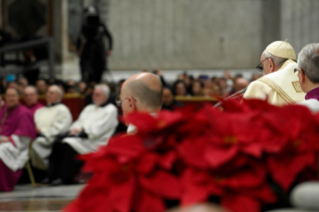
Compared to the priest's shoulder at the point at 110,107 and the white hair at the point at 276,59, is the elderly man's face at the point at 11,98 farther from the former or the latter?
the white hair at the point at 276,59

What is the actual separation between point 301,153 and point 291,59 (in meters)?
2.74

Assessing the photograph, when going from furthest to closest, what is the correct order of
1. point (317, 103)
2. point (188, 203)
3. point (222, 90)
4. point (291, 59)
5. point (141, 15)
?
point (141, 15) < point (222, 90) < point (291, 59) < point (317, 103) < point (188, 203)

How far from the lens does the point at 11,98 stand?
8.23m

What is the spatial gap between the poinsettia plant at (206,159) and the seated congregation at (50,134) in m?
6.45

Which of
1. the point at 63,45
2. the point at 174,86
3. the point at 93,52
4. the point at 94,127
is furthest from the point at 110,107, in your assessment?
the point at 63,45

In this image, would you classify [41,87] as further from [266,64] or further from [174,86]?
[266,64]

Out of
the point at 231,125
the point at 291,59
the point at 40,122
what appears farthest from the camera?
the point at 40,122

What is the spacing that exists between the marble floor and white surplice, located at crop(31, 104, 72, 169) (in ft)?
1.70

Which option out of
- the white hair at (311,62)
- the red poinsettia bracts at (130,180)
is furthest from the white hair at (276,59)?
the red poinsettia bracts at (130,180)

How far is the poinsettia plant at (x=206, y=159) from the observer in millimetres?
1407

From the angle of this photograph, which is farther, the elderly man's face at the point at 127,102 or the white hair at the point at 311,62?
the white hair at the point at 311,62

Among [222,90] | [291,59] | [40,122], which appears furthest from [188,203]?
[222,90]

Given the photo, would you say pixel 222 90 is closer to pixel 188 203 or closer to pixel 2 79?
pixel 2 79

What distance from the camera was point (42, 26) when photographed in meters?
17.2
